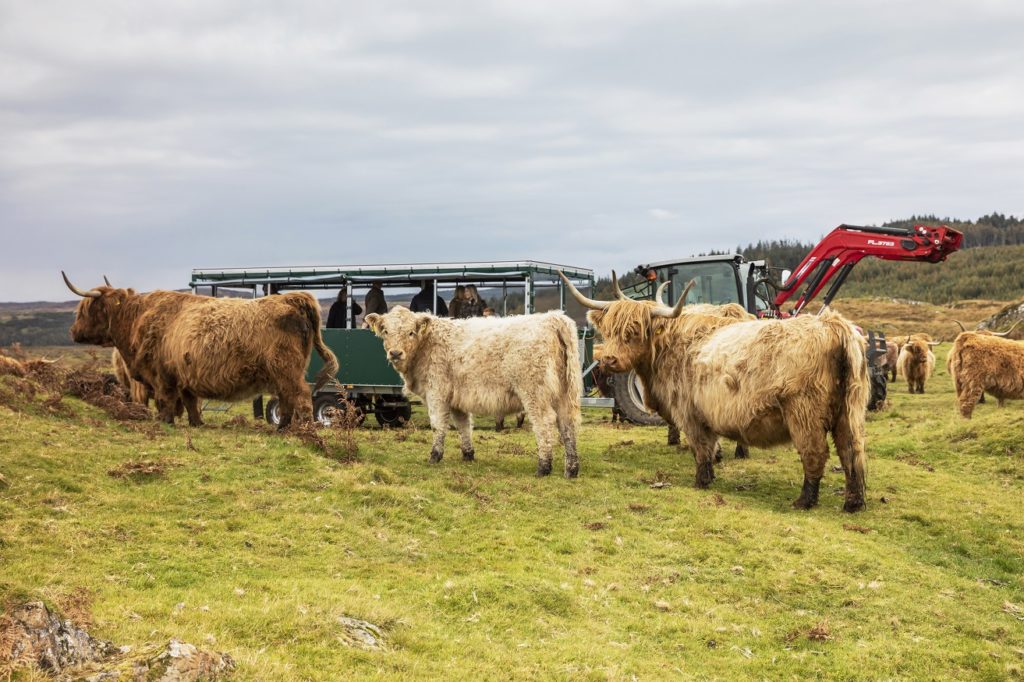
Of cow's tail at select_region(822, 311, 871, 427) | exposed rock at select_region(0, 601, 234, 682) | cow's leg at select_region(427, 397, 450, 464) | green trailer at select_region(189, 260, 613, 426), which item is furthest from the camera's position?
green trailer at select_region(189, 260, 613, 426)

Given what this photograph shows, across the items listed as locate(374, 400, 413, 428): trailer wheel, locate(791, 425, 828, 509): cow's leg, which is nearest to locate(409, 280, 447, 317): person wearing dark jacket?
locate(374, 400, 413, 428): trailer wheel

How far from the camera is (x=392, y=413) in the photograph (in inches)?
664

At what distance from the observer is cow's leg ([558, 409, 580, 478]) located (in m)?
10.8

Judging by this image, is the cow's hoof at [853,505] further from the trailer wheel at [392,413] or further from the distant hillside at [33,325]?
the distant hillside at [33,325]

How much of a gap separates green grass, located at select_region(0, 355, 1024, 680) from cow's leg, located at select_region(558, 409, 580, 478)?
375mm

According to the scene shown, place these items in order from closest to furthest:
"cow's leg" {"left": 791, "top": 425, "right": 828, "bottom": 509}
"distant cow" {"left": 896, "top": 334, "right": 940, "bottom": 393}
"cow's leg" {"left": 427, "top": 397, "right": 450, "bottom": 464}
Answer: "cow's leg" {"left": 791, "top": 425, "right": 828, "bottom": 509}
"cow's leg" {"left": 427, "top": 397, "right": 450, "bottom": 464}
"distant cow" {"left": 896, "top": 334, "right": 940, "bottom": 393}

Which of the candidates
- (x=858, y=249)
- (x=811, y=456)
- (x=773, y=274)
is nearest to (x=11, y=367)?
(x=811, y=456)

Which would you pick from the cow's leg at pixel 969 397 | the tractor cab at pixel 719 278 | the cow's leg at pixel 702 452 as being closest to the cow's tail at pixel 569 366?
the cow's leg at pixel 702 452

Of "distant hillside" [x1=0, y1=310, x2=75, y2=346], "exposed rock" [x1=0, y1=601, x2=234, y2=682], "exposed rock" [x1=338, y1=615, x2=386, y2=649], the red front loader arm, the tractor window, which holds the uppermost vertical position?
the red front loader arm

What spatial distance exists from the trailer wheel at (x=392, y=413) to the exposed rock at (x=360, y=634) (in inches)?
428

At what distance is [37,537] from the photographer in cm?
663

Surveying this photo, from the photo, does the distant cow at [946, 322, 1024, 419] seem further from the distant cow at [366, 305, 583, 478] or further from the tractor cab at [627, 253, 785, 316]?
the distant cow at [366, 305, 583, 478]

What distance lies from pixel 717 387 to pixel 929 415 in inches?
363

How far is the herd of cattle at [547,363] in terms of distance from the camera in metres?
9.23
